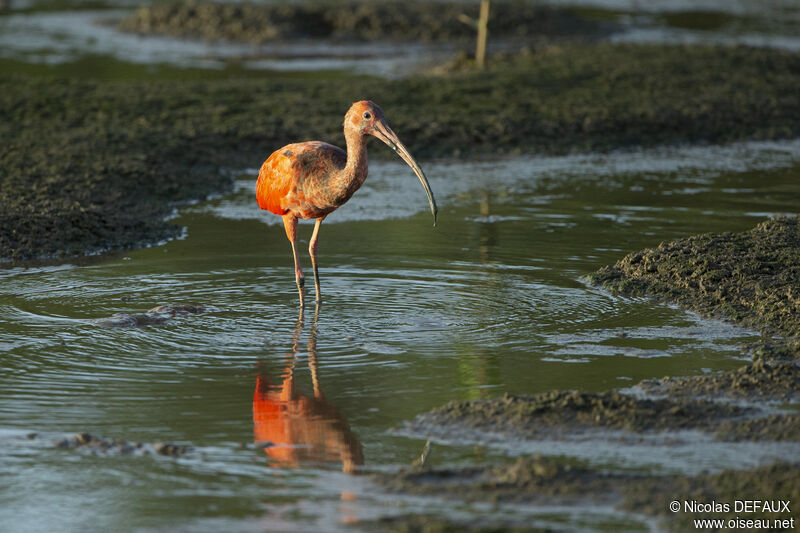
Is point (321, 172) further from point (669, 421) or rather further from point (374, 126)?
point (669, 421)

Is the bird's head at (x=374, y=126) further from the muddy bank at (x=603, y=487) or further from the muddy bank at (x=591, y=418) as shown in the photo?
the muddy bank at (x=603, y=487)

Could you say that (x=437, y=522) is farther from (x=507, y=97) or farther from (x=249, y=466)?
(x=507, y=97)

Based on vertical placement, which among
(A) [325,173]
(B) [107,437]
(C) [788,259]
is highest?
(A) [325,173]

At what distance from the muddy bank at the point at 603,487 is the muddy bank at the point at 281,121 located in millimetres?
5944

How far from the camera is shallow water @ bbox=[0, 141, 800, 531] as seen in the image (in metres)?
5.33

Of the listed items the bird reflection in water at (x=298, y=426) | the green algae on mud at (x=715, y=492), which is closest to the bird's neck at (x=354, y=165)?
the bird reflection in water at (x=298, y=426)

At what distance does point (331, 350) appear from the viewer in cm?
Result: 752

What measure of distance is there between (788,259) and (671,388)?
3009 mm

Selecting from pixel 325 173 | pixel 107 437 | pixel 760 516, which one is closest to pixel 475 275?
pixel 325 173

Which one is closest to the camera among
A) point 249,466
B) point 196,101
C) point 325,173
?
point 249,466

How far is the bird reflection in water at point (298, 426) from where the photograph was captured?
5.74 metres

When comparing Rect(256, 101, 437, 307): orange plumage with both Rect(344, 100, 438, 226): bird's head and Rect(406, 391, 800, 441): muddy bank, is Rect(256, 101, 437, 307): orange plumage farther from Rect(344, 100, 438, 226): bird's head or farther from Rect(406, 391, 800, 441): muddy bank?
Rect(406, 391, 800, 441): muddy bank

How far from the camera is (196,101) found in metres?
16.2

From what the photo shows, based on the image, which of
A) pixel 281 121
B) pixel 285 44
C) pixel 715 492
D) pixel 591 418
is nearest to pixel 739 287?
pixel 591 418
